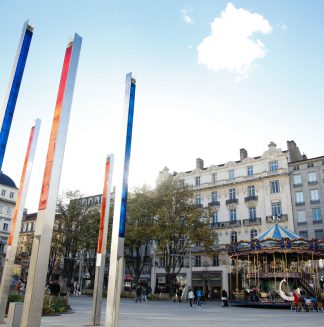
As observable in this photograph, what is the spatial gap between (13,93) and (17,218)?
188 inches

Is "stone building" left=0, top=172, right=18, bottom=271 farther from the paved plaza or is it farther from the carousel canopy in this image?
the paved plaza

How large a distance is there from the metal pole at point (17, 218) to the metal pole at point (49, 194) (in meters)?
5.08

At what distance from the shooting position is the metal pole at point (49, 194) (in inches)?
263

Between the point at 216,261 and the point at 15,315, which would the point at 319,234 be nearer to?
the point at 216,261

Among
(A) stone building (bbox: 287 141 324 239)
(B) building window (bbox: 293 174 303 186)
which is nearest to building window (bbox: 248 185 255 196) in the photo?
(A) stone building (bbox: 287 141 324 239)

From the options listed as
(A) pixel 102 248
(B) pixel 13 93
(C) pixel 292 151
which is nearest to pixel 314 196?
(C) pixel 292 151

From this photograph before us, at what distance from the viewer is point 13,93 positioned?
32.7 feet

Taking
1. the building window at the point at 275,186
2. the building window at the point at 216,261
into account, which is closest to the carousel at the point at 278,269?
the building window at the point at 275,186

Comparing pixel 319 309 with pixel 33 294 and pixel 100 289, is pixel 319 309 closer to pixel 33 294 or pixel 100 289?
pixel 100 289

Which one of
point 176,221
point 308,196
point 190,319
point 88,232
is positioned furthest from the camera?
point 308,196

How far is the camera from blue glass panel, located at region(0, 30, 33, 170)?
9258 millimetres

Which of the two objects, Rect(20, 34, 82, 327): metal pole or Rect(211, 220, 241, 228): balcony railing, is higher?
Rect(211, 220, 241, 228): balcony railing

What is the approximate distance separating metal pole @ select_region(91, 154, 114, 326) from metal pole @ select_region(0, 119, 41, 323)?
2.90m

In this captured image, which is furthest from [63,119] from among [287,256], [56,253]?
[56,253]
